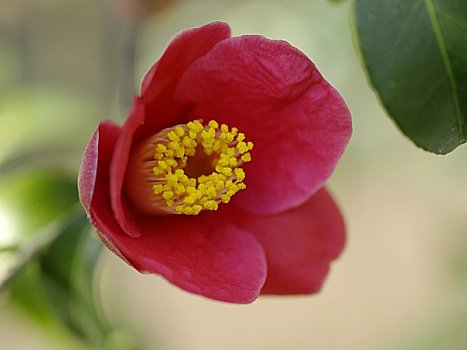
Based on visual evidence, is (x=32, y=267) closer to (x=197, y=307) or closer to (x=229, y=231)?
(x=229, y=231)

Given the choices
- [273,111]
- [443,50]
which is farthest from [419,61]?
[273,111]

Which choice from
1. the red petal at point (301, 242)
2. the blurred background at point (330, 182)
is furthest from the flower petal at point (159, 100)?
the blurred background at point (330, 182)

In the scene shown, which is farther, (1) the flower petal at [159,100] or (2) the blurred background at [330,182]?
(2) the blurred background at [330,182]

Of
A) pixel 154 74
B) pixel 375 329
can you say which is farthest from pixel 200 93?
pixel 375 329

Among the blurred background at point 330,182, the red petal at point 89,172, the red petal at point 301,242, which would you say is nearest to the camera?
the red petal at point 89,172

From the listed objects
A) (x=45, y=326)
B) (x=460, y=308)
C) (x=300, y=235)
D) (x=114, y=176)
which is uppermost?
(x=114, y=176)

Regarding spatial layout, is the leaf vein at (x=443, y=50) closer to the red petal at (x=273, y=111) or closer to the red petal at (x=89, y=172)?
the red petal at (x=273, y=111)
